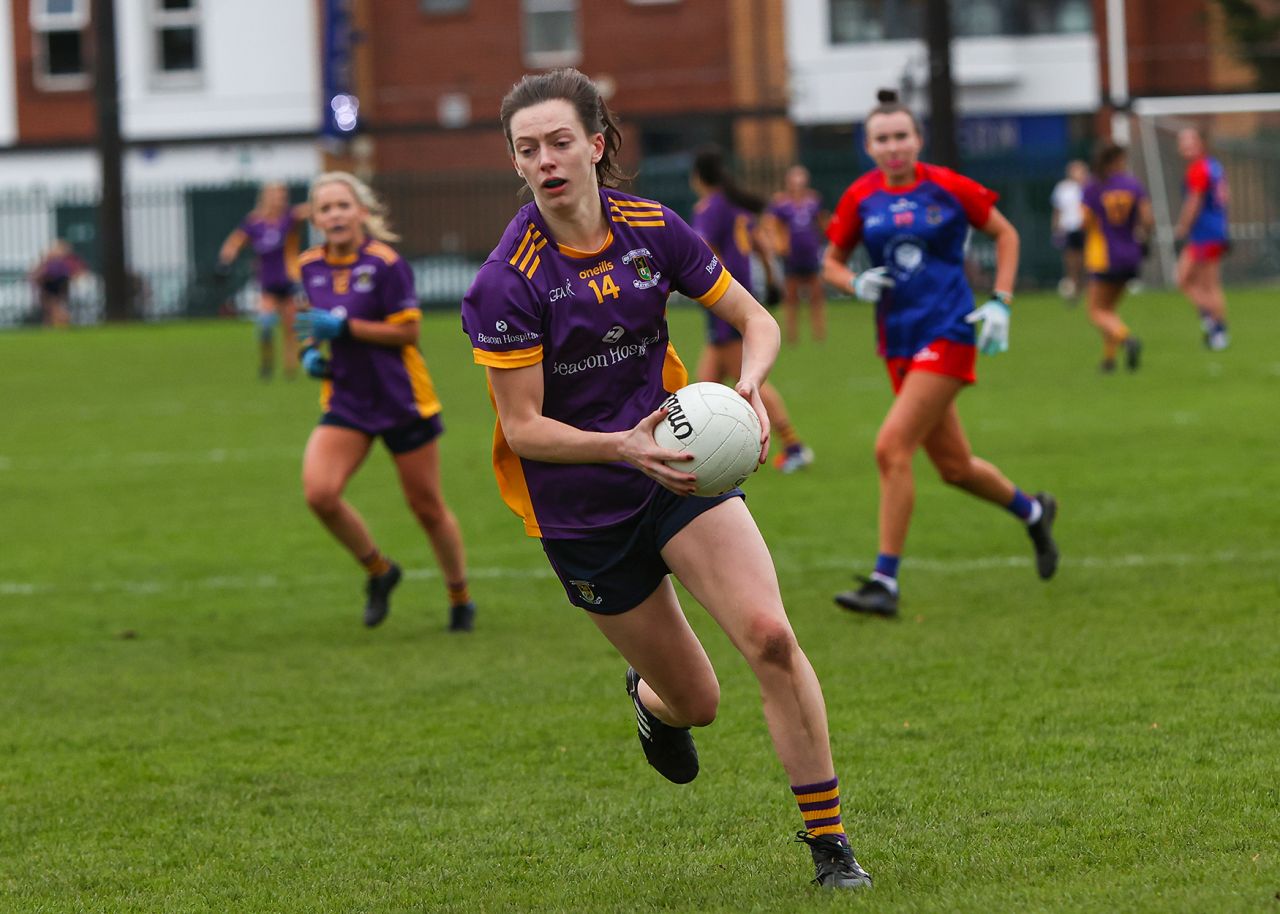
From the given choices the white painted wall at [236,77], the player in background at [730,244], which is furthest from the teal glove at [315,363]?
the white painted wall at [236,77]

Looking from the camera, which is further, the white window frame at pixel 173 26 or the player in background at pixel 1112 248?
the white window frame at pixel 173 26

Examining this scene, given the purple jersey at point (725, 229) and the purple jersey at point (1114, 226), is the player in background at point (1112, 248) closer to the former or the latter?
the purple jersey at point (1114, 226)

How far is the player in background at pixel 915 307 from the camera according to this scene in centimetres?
880

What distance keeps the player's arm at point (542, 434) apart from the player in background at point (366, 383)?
166 inches

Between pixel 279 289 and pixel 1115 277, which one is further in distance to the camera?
pixel 279 289

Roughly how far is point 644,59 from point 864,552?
115 ft

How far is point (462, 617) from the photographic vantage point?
927cm

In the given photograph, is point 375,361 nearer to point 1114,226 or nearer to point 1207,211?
point 1114,226

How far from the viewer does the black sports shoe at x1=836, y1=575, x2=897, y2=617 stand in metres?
8.66

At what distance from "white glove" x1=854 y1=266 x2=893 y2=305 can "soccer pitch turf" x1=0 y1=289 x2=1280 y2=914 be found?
4.84 feet

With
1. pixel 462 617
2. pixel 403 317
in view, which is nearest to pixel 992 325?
pixel 403 317

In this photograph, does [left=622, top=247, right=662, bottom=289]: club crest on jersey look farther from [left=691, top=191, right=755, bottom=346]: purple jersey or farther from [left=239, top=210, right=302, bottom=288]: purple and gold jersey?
[left=239, top=210, right=302, bottom=288]: purple and gold jersey

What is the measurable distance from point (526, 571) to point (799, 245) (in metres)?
17.2

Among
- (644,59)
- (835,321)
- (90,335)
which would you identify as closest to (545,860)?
(835,321)
